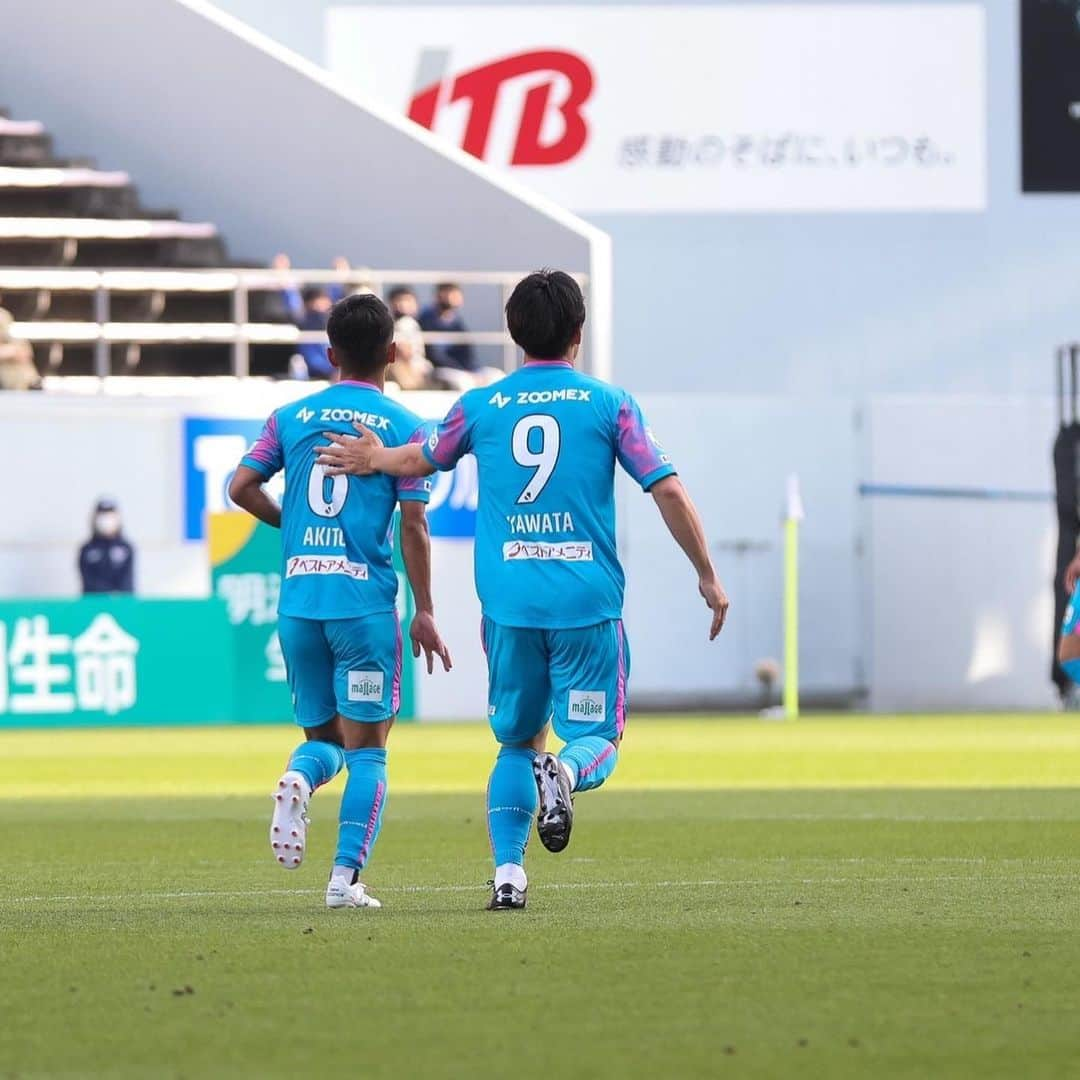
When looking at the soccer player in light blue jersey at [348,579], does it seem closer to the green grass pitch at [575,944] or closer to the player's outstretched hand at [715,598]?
the green grass pitch at [575,944]

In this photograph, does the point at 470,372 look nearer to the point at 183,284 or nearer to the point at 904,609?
the point at 183,284

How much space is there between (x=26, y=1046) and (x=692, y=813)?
7.34m

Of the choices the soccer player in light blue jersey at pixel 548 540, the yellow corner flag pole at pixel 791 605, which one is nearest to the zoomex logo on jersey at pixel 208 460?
the yellow corner flag pole at pixel 791 605

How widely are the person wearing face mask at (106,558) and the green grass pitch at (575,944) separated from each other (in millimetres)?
9873

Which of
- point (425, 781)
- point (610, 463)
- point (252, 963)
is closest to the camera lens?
point (252, 963)

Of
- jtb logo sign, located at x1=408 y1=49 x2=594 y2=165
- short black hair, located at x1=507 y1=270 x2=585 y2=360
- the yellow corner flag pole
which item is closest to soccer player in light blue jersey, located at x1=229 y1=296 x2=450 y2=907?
short black hair, located at x1=507 y1=270 x2=585 y2=360

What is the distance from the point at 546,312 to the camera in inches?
280

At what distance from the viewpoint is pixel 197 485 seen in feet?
76.9

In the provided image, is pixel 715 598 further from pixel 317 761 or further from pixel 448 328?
pixel 448 328

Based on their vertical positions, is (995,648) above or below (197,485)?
below

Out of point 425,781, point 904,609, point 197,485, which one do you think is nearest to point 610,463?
point 425,781

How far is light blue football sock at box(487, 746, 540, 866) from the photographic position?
7.15 m

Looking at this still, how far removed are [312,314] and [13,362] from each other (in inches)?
119

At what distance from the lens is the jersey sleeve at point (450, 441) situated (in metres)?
7.23
